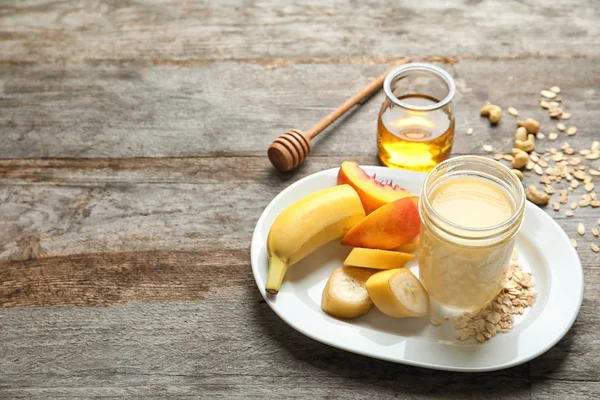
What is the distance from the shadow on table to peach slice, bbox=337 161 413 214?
0.66ft

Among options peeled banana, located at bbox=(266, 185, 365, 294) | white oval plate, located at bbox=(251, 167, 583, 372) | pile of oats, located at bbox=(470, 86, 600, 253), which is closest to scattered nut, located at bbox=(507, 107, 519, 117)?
pile of oats, located at bbox=(470, 86, 600, 253)

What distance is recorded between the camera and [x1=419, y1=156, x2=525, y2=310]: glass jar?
2.69ft

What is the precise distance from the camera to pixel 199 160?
1133mm

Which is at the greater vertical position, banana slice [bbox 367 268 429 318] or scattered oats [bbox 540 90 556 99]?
scattered oats [bbox 540 90 556 99]

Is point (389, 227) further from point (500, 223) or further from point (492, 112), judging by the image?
point (492, 112)

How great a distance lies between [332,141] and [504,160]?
0.26 metres

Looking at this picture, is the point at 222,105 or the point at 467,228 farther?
the point at 222,105

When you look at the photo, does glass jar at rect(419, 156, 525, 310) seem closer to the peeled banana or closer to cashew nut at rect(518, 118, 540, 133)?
the peeled banana

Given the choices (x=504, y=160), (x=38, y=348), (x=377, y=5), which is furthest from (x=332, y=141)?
(x=38, y=348)

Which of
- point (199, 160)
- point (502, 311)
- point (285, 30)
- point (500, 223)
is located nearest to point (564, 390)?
point (502, 311)

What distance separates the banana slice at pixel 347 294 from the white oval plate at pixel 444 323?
0.04ft

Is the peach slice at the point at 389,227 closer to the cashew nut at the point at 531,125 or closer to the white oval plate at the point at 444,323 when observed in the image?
the white oval plate at the point at 444,323

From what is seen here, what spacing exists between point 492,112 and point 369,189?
297 mm

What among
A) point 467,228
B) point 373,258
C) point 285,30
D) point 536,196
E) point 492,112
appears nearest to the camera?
point 467,228
